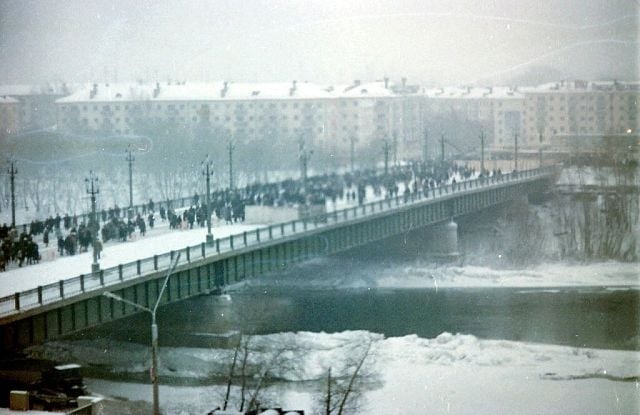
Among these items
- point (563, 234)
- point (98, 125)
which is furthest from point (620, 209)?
point (98, 125)

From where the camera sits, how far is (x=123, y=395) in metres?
16.3

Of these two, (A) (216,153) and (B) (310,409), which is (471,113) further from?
(B) (310,409)

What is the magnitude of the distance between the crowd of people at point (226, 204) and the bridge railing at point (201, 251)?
619mm

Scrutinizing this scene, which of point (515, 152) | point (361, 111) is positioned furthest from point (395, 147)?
point (515, 152)

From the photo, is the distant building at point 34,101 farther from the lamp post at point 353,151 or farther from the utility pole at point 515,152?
the utility pole at point 515,152

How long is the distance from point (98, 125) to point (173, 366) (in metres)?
7.45

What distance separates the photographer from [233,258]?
18891 mm

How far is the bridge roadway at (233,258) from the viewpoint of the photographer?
1456 cm

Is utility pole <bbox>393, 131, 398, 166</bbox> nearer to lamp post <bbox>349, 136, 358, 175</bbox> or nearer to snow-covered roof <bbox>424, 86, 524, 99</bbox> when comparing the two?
lamp post <bbox>349, 136, 358, 175</bbox>

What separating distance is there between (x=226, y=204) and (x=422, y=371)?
280 inches

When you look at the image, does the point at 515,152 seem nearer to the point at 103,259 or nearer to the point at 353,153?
the point at 353,153

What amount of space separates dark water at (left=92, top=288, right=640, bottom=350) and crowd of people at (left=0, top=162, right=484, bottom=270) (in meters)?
1.74

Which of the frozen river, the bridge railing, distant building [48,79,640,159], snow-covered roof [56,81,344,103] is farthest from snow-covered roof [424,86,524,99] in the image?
the frozen river

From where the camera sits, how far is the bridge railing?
14578mm
